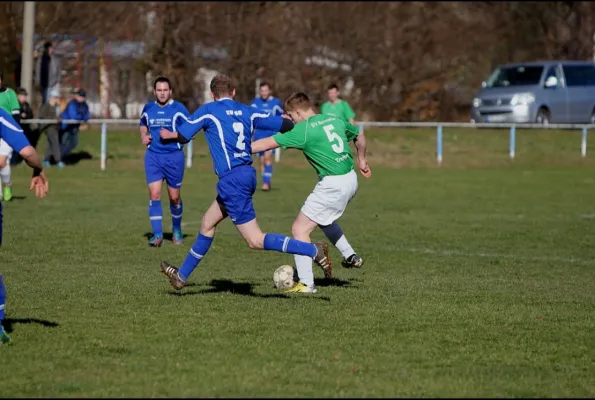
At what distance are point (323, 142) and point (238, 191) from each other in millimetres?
972

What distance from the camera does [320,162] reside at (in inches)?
404

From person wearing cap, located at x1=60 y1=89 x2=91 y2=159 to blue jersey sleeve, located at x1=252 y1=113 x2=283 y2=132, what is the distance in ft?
57.7

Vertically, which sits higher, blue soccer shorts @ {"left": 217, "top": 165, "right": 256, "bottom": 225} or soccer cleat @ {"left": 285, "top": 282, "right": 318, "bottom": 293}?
blue soccer shorts @ {"left": 217, "top": 165, "right": 256, "bottom": 225}

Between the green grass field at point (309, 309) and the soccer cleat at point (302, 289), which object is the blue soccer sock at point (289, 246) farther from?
the soccer cleat at point (302, 289)

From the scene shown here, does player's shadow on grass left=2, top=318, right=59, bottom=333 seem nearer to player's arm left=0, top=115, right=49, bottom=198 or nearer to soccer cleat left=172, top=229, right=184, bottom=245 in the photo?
player's arm left=0, top=115, right=49, bottom=198

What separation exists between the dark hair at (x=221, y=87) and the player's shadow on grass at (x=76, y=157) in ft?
60.9

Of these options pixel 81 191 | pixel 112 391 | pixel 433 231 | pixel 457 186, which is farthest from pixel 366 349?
pixel 457 186

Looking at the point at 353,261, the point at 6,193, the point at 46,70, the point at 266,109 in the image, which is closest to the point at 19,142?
the point at 353,261

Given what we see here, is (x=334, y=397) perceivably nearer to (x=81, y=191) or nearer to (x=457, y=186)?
(x=81, y=191)

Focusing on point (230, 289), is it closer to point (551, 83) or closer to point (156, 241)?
point (156, 241)

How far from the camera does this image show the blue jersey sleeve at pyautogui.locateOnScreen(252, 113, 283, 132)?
9.94 m

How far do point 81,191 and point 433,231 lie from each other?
862 cm

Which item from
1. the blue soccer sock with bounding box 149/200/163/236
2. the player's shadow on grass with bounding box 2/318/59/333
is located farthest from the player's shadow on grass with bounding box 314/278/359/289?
Result: the blue soccer sock with bounding box 149/200/163/236

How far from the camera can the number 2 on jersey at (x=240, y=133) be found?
9.72 m
